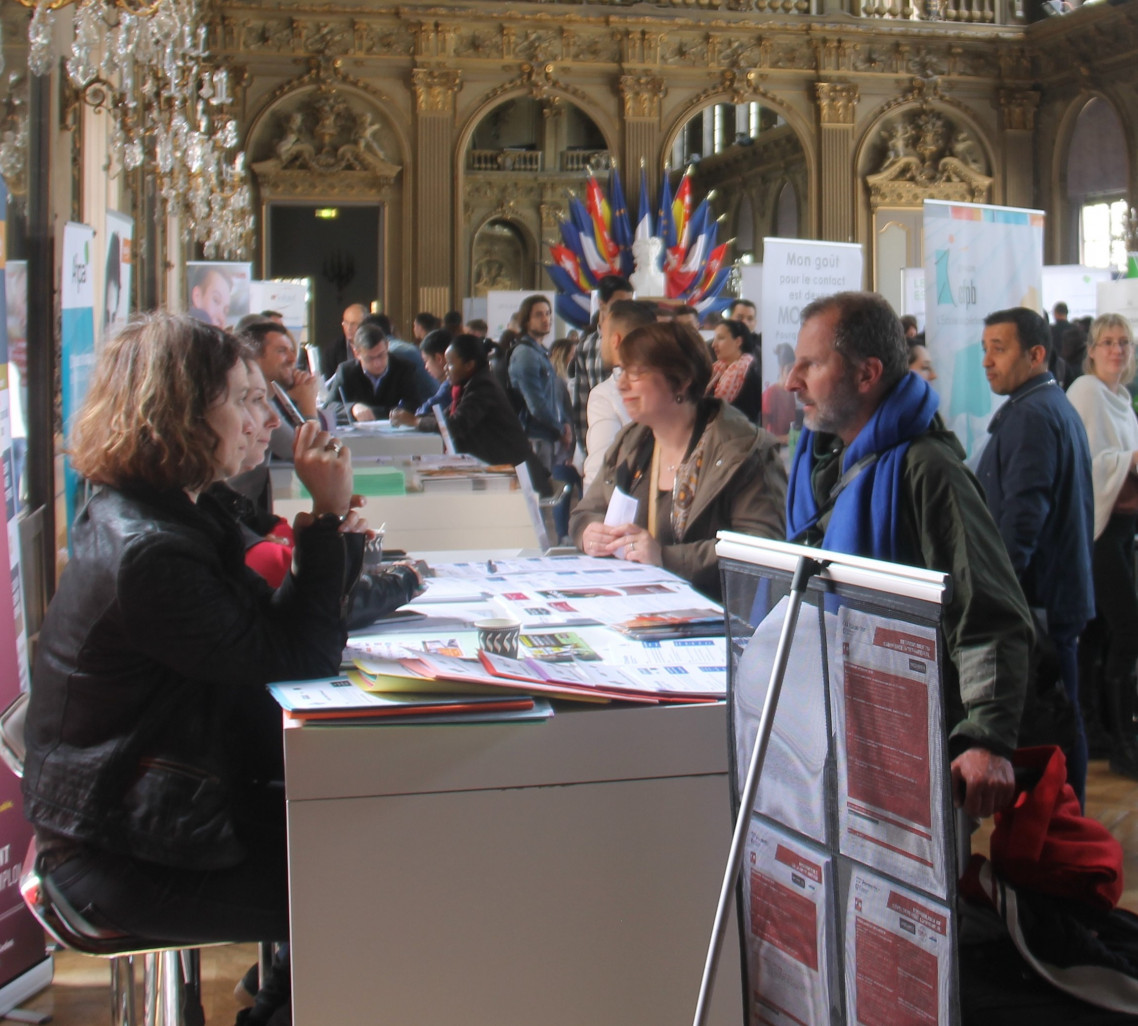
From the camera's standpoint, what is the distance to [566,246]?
12.8 metres

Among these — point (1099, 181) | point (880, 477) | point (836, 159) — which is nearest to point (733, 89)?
point (836, 159)

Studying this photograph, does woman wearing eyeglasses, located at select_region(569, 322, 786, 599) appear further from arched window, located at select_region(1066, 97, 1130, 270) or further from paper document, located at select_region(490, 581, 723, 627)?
arched window, located at select_region(1066, 97, 1130, 270)

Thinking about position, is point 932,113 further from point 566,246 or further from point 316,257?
point 316,257

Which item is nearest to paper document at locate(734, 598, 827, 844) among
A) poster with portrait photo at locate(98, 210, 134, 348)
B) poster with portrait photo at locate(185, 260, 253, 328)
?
poster with portrait photo at locate(98, 210, 134, 348)

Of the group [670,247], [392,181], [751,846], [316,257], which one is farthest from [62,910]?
[316,257]

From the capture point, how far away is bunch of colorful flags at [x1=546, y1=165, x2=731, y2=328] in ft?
39.7

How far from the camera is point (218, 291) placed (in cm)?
1000

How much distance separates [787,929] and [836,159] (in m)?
15.3

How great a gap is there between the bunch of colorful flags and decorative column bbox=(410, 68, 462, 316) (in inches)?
101

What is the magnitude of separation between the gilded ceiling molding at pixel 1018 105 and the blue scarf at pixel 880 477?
15.5 metres

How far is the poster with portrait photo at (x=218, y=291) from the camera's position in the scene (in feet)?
32.4

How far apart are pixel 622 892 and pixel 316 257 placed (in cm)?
1624

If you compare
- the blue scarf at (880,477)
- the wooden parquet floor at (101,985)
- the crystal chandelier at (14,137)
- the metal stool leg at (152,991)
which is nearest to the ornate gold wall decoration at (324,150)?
the crystal chandelier at (14,137)

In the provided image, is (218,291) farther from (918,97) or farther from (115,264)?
(918,97)
